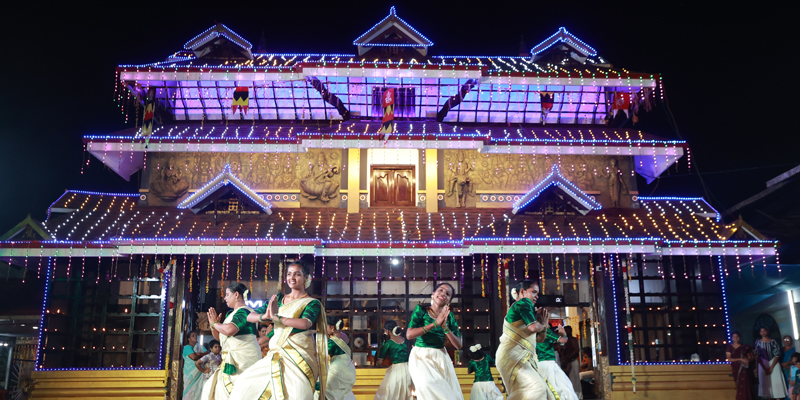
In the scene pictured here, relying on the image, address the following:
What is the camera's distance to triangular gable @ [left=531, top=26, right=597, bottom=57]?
53.4 feet

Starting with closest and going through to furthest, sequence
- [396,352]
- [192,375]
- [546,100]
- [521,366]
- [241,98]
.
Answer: [521,366] < [396,352] < [192,375] < [241,98] < [546,100]

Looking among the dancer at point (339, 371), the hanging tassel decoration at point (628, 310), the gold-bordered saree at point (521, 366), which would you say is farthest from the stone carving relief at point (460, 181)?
the gold-bordered saree at point (521, 366)

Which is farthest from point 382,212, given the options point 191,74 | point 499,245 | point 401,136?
point 191,74

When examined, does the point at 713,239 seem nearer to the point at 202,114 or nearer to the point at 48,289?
the point at 202,114

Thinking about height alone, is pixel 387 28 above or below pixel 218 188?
above

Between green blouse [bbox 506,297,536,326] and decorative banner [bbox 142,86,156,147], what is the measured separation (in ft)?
33.2

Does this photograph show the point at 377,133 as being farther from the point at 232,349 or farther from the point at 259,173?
the point at 232,349

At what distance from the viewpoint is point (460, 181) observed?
48.0ft

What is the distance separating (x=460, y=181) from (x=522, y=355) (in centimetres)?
804

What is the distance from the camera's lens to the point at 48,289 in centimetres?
1290

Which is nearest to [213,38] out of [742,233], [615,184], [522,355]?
[615,184]

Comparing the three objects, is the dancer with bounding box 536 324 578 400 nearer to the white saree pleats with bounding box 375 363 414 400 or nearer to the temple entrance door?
the white saree pleats with bounding box 375 363 414 400

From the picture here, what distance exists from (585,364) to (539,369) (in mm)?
7014

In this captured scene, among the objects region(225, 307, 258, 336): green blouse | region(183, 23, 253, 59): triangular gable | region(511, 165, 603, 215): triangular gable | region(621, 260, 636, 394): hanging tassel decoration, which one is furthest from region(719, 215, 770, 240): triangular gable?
region(183, 23, 253, 59): triangular gable
